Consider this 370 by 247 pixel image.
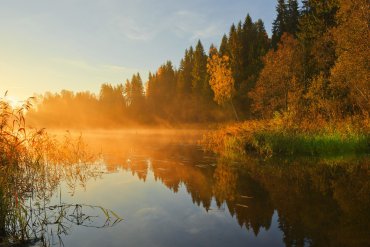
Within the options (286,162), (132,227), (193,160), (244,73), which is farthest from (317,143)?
(244,73)

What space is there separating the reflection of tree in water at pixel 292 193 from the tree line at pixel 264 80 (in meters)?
9.25

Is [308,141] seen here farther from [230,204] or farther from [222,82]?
[222,82]

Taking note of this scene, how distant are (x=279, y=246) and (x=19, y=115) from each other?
6.24 meters

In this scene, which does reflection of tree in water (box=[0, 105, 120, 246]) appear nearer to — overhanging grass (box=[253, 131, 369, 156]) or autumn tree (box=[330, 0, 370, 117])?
overhanging grass (box=[253, 131, 369, 156])

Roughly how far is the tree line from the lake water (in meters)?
10.5

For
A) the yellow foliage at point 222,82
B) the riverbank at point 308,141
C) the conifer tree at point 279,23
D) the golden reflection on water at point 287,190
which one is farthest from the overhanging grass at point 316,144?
the conifer tree at point 279,23

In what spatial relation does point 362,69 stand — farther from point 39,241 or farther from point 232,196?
point 39,241

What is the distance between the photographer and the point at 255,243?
5457 millimetres

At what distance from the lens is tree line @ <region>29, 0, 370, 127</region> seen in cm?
2256

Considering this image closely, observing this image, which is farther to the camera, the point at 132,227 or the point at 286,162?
the point at 286,162

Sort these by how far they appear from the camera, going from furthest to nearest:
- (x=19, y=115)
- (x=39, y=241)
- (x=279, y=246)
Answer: (x=19, y=115) → (x=39, y=241) → (x=279, y=246)

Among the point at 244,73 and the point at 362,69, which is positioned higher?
the point at 244,73

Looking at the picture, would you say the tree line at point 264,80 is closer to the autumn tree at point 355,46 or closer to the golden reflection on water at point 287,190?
the autumn tree at point 355,46

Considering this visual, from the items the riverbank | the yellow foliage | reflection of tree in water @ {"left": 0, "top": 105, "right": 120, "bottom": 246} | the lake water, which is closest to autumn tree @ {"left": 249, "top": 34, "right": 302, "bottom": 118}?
the yellow foliage
